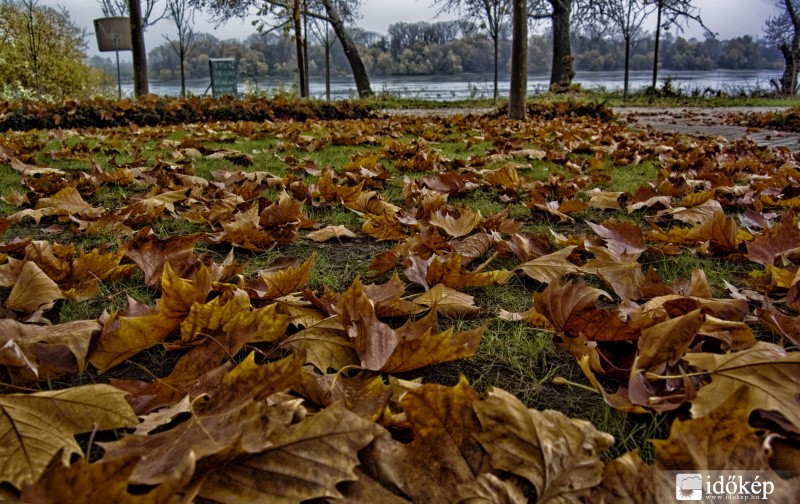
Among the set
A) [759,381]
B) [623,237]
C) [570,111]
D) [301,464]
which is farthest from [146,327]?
[570,111]

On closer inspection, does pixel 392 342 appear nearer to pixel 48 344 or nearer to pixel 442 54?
pixel 48 344

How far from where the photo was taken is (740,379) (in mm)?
795

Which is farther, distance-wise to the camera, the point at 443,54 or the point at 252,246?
the point at 443,54

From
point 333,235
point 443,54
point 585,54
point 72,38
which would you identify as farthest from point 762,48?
point 333,235

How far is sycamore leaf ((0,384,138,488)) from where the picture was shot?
667mm

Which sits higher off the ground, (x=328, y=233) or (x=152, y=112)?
(x=152, y=112)

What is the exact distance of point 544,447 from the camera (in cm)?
70

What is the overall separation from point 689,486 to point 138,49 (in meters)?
14.7

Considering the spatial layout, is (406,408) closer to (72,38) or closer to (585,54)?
(72,38)

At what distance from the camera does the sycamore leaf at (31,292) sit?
1.24m

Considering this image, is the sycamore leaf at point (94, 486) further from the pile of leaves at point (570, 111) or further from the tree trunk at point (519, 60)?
the pile of leaves at point (570, 111)

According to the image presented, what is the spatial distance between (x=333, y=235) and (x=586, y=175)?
7.14ft

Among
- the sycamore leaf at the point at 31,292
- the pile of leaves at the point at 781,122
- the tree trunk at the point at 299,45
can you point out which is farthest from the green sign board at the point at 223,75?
the sycamore leaf at the point at 31,292

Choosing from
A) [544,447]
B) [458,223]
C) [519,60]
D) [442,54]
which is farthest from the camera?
[442,54]
